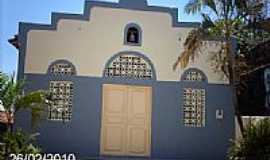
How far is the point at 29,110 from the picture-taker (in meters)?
17.2

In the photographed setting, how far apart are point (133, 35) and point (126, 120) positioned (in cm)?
314

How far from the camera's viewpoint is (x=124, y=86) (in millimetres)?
18000

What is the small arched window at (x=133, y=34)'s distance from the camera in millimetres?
18266

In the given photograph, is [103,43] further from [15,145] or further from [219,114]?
[15,145]

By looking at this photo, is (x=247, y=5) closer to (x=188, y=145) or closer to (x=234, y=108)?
(x=234, y=108)

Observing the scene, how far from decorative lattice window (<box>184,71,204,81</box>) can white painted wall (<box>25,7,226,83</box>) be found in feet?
0.79

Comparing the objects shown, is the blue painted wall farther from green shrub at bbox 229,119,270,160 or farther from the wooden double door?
green shrub at bbox 229,119,270,160

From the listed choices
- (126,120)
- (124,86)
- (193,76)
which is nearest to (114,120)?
(126,120)

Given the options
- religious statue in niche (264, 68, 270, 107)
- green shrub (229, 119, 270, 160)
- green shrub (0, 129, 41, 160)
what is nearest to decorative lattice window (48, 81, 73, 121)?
green shrub (0, 129, 41, 160)

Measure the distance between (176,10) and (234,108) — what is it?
4.22m

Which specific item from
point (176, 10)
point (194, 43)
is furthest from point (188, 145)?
point (176, 10)

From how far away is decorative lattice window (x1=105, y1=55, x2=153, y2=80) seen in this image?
59.2 feet

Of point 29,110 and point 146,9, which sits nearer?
point 29,110

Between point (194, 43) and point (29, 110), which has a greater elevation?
point (194, 43)
